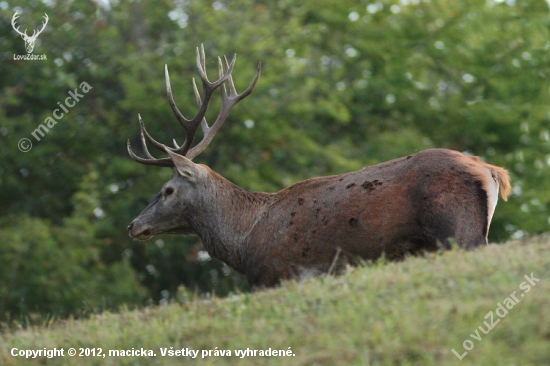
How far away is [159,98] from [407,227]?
14700 millimetres

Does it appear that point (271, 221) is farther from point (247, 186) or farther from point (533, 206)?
point (533, 206)

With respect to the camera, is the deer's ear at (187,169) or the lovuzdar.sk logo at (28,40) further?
the lovuzdar.sk logo at (28,40)

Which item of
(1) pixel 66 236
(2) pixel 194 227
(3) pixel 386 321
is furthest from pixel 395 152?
(3) pixel 386 321

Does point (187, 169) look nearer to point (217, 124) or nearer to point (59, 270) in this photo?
point (217, 124)

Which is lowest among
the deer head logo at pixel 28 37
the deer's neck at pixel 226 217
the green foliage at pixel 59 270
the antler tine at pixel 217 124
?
the green foliage at pixel 59 270

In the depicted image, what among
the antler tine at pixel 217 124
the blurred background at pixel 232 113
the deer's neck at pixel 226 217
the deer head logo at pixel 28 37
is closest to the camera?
the deer's neck at pixel 226 217

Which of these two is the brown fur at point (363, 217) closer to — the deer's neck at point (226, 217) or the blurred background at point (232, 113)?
the deer's neck at point (226, 217)

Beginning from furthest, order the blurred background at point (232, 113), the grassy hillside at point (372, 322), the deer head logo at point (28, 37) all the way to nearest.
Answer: the deer head logo at point (28, 37) < the blurred background at point (232, 113) < the grassy hillside at point (372, 322)

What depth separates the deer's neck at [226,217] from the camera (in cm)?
1047

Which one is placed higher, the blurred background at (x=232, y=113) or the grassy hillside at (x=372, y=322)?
the grassy hillside at (x=372, y=322)

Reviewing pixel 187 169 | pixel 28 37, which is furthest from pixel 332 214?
pixel 28 37

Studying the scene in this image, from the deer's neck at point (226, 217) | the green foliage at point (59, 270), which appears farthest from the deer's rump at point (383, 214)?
the green foliage at point (59, 270)

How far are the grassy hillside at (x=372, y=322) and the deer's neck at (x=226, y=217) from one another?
6.56 ft

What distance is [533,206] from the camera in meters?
22.5
